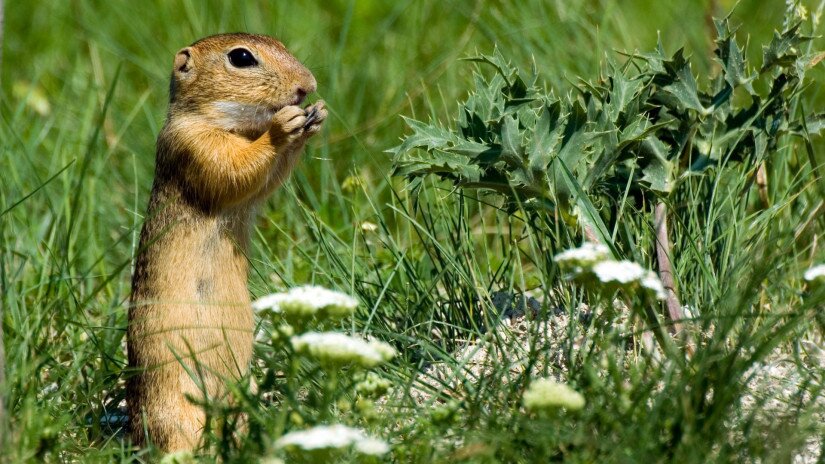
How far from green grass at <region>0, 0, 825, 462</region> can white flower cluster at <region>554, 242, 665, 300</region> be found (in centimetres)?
17

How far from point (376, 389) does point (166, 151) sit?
4.97 ft

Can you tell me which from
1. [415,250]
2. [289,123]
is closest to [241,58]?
[289,123]

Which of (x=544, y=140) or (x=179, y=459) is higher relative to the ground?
(x=544, y=140)

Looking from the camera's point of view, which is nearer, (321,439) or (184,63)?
(321,439)

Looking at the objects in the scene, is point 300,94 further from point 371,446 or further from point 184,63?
point 371,446

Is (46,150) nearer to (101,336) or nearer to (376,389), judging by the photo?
(101,336)

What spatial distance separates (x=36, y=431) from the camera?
8.89 feet

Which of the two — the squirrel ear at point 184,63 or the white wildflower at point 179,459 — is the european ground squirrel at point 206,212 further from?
the white wildflower at point 179,459

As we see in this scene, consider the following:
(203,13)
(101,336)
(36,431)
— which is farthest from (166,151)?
(203,13)

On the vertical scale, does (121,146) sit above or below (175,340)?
above

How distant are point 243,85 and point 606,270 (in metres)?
1.87

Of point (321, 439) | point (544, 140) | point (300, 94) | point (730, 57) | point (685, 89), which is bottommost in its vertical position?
point (321, 439)

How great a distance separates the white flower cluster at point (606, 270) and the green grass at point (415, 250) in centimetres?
17

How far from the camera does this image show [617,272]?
2562 millimetres
